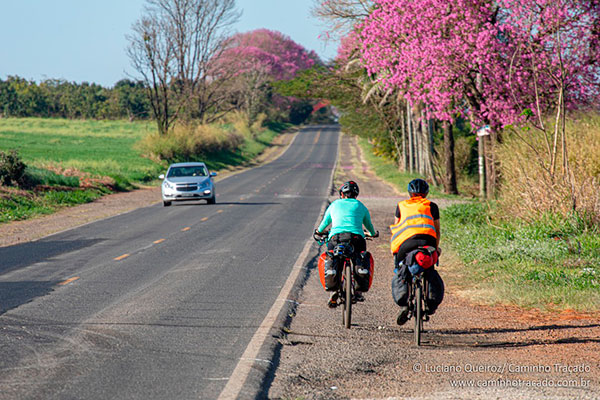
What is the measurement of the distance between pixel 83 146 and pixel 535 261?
5700cm

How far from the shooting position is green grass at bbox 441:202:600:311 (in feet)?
32.8

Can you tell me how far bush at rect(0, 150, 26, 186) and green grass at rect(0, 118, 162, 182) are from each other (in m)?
8.32

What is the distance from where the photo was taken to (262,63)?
10494 cm

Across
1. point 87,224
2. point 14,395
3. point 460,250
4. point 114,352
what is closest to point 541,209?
point 460,250

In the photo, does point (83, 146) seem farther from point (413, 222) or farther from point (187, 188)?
point (413, 222)

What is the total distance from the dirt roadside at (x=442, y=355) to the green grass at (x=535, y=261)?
49cm

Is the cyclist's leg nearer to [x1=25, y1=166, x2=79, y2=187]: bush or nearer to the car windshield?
the car windshield

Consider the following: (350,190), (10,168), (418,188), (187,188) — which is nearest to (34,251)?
(350,190)

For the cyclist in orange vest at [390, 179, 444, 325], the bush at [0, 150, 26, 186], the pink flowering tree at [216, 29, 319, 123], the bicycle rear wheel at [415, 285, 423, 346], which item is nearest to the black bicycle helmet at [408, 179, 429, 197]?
the cyclist in orange vest at [390, 179, 444, 325]

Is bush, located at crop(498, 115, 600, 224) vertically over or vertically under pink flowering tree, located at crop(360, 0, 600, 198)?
under

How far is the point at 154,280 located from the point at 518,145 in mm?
10728

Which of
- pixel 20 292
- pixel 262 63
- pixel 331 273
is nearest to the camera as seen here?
pixel 331 273

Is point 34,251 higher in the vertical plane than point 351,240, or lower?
lower

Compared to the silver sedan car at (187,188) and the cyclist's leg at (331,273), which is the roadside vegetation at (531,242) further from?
the silver sedan car at (187,188)
